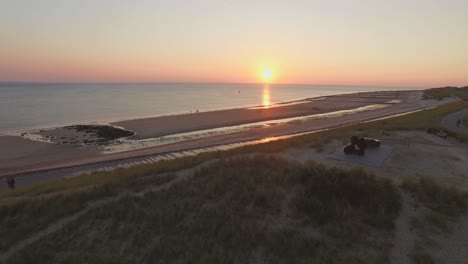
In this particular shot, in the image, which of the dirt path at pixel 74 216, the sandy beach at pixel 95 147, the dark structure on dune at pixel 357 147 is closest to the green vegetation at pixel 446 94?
the sandy beach at pixel 95 147

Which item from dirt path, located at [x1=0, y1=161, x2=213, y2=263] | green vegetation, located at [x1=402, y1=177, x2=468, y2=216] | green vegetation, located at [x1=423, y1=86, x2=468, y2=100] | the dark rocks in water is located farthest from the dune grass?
green vegetation, located at [x1=423, y1=86, x2=468, y2=100]

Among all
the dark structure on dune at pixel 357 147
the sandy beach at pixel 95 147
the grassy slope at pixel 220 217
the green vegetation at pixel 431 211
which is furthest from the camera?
the sandy beach at pixel 95 147

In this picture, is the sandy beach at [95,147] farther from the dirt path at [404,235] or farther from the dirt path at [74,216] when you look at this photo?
the dirt path at [404,235]

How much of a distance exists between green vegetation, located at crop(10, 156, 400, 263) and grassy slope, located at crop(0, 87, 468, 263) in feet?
0.11

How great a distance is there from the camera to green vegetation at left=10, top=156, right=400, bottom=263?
8.98m

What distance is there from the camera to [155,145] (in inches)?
1380

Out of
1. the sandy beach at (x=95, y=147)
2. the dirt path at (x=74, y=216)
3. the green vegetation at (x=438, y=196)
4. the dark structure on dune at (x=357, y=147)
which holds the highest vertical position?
the dark structure on dune at (x=357, y=147)

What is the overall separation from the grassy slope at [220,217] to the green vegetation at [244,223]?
0.03 meters

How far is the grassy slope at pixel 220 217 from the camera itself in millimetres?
9156

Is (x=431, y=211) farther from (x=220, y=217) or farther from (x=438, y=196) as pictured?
(x=220, y=217)

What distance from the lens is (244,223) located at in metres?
10.0

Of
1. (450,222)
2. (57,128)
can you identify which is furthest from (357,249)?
(57,128)

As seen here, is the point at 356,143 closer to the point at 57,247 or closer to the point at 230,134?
the point at 57,247

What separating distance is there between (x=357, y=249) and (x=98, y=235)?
8362mm
